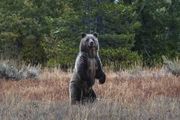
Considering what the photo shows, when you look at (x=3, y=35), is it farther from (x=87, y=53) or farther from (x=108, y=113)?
(x=108, y=113)

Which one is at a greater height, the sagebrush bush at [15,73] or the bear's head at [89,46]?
the bear's head at [89,46]

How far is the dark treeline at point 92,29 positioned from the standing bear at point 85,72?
→ 12.8 m

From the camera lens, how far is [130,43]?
28172 millimetres

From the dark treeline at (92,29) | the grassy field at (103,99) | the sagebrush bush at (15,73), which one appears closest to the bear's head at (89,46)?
the grassy field at (103,99)

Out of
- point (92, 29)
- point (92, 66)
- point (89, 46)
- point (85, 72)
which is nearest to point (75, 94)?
point (85, 72)

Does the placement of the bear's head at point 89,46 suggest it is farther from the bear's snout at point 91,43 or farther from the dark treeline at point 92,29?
the dark treeline at point 92,29

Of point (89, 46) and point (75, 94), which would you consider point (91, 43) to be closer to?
point (89, 46)

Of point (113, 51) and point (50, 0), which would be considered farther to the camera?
point (50, 0)

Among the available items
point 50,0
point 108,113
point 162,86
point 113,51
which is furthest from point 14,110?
point 50,0

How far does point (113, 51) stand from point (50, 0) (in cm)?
1551

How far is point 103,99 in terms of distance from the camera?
10109 mm

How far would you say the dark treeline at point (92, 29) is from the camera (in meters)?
25.8

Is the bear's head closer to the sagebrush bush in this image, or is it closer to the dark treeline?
the sagebrush bush

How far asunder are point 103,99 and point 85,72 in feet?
1.86
